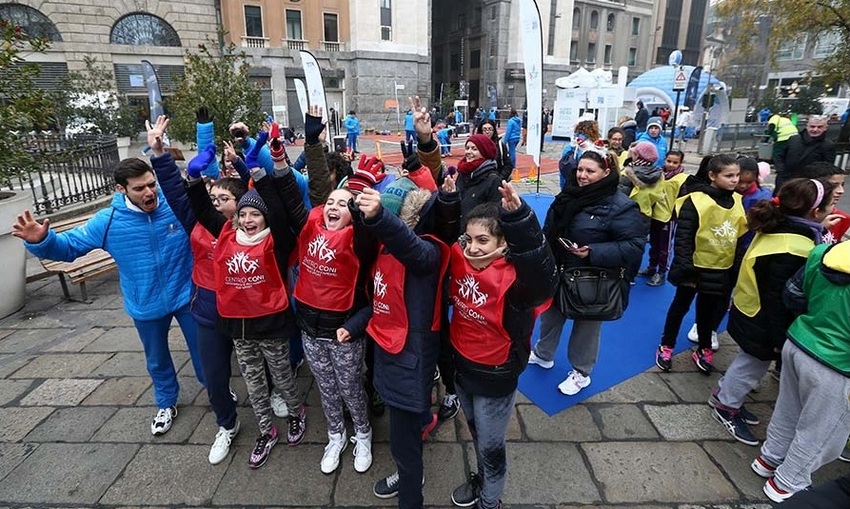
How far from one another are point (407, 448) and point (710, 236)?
278 centimetres

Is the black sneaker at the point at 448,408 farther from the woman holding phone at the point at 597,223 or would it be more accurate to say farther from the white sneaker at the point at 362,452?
the woman holding phone at the point at 597,223

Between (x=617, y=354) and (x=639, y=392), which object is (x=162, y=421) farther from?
(x=617, y=354)

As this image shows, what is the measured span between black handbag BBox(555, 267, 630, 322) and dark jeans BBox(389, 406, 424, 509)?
150 cm

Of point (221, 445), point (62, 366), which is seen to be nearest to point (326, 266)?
point (221, 445)

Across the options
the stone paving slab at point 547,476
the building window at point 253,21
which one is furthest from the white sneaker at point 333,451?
the building window at point 253,21

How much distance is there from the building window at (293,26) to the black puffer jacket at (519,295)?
3338cm

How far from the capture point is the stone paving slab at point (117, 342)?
428 centimetres

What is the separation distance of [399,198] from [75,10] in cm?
3114

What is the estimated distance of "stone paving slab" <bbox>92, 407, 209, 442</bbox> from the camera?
10.1ft

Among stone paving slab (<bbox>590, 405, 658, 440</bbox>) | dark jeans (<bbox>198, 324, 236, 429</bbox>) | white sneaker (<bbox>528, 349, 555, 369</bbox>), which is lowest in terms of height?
stone paving slab (<bbox>590, 405, 658, 440</bbox>)

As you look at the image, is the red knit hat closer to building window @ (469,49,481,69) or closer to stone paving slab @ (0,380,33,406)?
stone paving slab @ (0,380,33,406)

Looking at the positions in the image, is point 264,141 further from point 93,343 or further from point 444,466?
point 93,343

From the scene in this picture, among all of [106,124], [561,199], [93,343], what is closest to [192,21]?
[106,124]

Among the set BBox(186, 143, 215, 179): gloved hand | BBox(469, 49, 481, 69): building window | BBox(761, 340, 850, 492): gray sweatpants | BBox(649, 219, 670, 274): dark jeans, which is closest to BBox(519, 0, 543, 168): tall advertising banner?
BBox(649, 219, 670, 274): dark jeans
